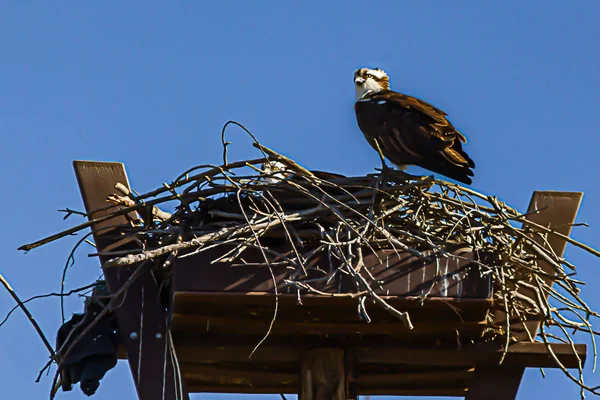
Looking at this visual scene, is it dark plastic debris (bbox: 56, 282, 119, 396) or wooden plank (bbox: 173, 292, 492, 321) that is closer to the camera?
wooden plank (bbox: 173, 292, 492, 321)

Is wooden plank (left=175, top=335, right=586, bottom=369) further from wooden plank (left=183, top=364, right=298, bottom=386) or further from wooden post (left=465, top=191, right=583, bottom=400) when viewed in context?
wooden plank (left=183, top=364, right=298, bottom=386)

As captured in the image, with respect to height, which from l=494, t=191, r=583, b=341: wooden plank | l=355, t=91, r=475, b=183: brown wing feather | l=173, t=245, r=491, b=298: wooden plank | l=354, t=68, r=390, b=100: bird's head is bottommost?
l=173, t=245, r=491, b=298: wooden plank

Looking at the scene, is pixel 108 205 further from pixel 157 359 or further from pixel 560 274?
pixel 560 274

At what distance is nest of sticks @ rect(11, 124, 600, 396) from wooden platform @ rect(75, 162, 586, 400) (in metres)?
0.08

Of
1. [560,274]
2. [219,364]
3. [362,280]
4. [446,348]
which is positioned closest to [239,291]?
[362,280]

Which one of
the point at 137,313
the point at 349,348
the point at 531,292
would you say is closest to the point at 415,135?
the point at 531,292

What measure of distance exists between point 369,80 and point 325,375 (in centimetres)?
272

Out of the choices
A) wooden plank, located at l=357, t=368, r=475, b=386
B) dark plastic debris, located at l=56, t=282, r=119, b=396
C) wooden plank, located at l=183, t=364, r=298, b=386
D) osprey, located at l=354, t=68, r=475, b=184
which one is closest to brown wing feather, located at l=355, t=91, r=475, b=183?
osprey, located at l=354, t=68, r=475, b=184

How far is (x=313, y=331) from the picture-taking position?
4.83 m

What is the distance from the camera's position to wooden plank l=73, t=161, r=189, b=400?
15.0ft

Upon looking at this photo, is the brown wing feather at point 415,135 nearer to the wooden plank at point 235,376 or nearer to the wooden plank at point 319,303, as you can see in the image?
the wooden plank at point 319,303

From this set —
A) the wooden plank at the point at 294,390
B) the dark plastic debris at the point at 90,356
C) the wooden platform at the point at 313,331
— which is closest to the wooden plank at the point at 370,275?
the wooden platform at the point at 313,331

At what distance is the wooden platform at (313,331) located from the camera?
14.5ft

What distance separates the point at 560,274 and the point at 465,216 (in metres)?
0.52
